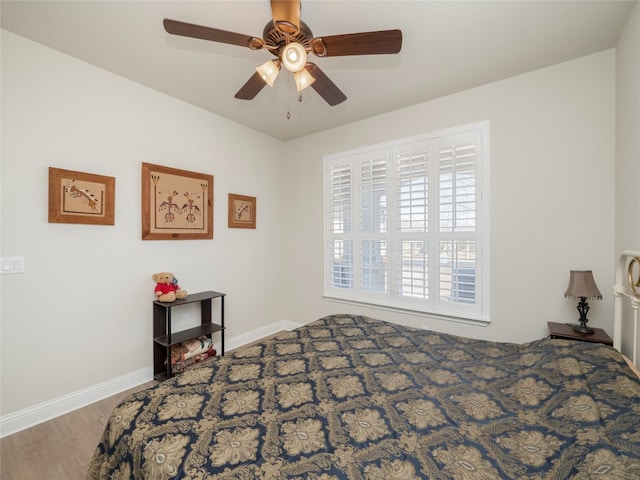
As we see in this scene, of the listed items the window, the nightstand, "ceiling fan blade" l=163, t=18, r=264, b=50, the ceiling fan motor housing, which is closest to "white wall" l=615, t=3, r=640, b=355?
the nightstand

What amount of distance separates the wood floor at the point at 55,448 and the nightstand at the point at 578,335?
320cm

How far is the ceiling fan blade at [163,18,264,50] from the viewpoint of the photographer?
1.42 m

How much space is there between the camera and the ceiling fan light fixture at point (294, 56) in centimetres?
150

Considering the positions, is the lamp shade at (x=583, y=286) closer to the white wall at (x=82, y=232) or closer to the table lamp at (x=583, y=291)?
the table lamp at (x=583, y=291)

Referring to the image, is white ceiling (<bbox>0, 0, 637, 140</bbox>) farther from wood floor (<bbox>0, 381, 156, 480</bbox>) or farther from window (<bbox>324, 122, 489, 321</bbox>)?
wood floor (<bbox>0, 381, 156, 480</bbox>)

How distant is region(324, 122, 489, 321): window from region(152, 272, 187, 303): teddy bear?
176 centimetres

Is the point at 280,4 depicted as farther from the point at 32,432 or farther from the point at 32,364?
the point at 32,432

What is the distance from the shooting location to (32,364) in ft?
6.68

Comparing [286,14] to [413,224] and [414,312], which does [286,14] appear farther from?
[414,312]

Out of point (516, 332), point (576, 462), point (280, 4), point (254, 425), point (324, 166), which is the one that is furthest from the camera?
point (324, 166)

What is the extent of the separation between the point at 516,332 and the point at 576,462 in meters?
1.82

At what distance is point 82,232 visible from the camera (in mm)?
2260

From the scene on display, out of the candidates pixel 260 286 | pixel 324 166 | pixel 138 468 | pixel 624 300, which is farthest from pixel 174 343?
pixel 624 300

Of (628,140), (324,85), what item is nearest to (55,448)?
(324,85)
